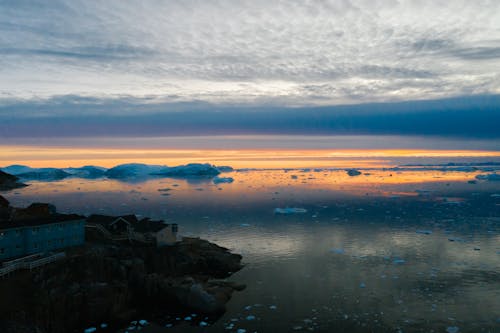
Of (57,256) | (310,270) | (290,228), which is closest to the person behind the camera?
(57,256)

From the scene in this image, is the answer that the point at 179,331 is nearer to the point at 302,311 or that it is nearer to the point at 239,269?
the point at 302,311

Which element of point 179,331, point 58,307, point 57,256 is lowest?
point 179,331

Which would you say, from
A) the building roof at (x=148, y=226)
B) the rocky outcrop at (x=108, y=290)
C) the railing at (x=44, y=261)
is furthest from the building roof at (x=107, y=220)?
the railing at (x=44, y=261)

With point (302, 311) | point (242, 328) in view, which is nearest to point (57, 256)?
point (242, 328)

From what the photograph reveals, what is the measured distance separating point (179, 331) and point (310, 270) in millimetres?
15849

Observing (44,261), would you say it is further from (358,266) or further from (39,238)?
(358,266)

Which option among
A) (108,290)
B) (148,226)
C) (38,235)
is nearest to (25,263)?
(38,235)

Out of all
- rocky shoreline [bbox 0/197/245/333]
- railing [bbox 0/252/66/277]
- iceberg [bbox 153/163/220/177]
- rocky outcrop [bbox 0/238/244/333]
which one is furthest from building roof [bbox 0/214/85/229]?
iceberg [bbox 153/163/220/177]

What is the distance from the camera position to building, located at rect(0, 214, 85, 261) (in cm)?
2820

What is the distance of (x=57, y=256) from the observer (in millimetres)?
28438

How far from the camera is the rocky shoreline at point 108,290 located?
23.1 metres

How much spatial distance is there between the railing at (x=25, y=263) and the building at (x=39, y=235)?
84.2 inches

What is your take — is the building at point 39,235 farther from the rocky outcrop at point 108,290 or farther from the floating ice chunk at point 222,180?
the floating ice chunk at point 222,180

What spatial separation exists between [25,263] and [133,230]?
1147 cm
